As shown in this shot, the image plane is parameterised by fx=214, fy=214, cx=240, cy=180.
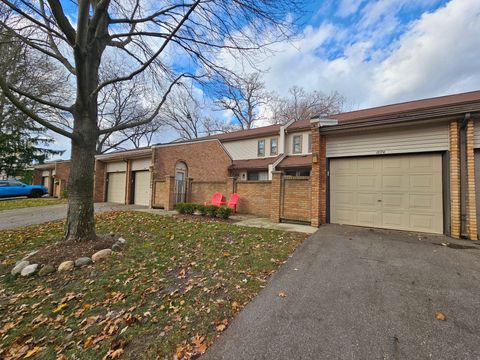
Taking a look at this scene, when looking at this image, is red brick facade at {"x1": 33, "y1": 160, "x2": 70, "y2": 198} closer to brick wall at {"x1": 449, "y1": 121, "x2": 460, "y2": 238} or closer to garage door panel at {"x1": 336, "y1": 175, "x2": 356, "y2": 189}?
garage door panel at {"x1": 336, "y1": 175, "x2": 356, "y2": 189}

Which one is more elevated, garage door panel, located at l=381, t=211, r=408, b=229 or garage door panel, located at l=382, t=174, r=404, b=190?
garage door panel, located at l=382, t=174, r=404, b=190

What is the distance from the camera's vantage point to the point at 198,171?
15.0 meters

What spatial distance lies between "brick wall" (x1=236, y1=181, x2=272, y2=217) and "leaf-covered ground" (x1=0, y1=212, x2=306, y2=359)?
4447 mm

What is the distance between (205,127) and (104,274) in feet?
94.4

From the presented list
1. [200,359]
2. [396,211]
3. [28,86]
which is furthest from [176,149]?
[200,359]

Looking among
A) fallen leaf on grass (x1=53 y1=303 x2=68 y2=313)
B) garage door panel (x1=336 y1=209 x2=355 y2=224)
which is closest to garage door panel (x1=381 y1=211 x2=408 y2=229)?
garage door panel (x1=336 y1=209 x2=355 y2=224)

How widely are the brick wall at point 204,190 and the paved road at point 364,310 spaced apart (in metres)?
7.62

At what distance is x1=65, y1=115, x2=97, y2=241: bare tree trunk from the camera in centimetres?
518

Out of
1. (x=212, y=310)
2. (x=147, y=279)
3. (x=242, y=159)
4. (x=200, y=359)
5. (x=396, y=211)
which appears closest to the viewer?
(x=200, y=359)

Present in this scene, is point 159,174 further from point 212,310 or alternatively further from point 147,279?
point 212,310

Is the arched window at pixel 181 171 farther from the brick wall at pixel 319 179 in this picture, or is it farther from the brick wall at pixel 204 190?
the brick wall at pixel 319 179

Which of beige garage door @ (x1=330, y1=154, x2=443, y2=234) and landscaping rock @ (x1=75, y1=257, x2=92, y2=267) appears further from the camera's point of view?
beige garage door @ (x1=330, y1=154, x2=443, y2=234)

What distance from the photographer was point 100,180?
649 inches

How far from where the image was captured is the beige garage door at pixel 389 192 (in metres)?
6.37
